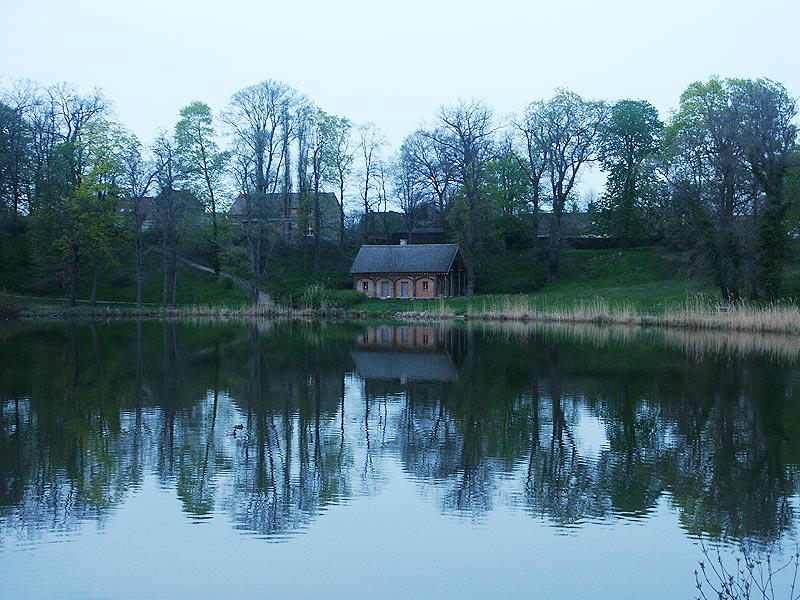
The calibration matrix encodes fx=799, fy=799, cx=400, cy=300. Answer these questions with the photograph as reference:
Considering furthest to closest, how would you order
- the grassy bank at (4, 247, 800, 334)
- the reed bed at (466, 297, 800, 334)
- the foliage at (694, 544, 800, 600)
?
1. the grassy bank at (4, 247, 800, 334)
2. the reed bed at (466, 297, 800, 334)
3. the foliage at (694, 544, 800, 600)

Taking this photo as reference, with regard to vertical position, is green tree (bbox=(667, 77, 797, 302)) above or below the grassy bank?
above

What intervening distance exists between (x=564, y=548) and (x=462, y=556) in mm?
1011

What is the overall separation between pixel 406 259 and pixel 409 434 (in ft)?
145

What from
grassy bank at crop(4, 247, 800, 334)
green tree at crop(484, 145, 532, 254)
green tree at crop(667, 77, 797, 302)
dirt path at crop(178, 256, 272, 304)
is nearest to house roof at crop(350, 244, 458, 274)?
grassy bank at crop(4, 247, 800, 334)


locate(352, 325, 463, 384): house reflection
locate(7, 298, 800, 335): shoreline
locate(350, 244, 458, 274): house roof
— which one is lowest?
locate(352, 325, 463, 384): house reflection

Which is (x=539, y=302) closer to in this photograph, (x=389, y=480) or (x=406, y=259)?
(x=406, y=259)

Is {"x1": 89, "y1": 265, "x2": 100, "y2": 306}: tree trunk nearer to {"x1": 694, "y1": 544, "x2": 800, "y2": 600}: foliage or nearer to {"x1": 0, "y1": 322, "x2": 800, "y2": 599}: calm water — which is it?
{"x1": 0, "y1": 322, "x2": 800, "y2": 599}: calm water

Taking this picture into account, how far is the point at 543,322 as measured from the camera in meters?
39.8

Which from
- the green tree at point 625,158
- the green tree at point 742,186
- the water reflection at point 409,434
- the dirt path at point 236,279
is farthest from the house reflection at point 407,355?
the green tree at point 625,158

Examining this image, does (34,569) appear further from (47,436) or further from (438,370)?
(438,370)

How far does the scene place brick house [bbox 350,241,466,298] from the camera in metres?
56.2

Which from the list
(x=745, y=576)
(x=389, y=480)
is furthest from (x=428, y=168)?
(x=745, y=576)

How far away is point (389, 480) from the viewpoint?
10.3m

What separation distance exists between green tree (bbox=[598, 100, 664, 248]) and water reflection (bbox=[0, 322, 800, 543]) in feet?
113
